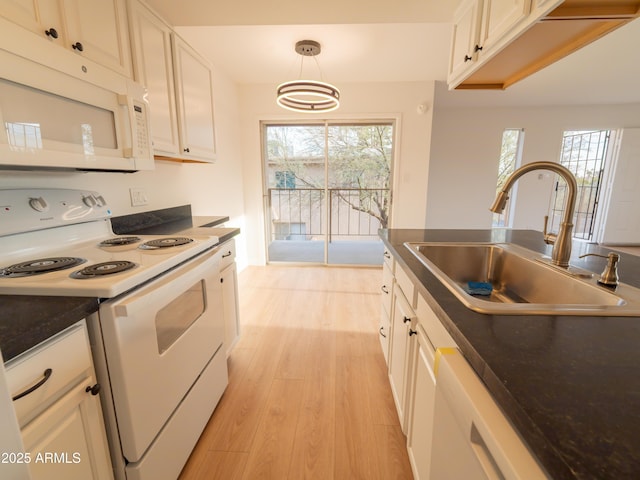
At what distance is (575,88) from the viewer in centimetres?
378

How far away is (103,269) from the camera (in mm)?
920

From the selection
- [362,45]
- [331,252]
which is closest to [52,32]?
[362,45]

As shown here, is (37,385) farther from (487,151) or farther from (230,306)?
(487,151)

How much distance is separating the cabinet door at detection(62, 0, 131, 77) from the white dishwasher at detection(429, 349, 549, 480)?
1687 millimetres

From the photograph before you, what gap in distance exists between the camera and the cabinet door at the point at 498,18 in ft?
3.46

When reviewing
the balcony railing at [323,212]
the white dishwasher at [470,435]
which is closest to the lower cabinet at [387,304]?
the white dishwasher at [470,435]

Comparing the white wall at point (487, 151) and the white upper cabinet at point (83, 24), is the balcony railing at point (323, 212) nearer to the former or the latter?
the white wall at point (487, 151)

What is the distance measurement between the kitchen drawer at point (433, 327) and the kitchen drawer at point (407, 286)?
0.16 ft

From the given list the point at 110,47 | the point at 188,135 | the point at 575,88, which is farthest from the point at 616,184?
the point at 110,47

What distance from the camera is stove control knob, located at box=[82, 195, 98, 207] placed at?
4.44 ft

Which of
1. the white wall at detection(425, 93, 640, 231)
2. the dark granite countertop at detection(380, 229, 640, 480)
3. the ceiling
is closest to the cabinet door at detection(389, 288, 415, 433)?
the dark granite countertop at detection(380, 229, 640, 480)

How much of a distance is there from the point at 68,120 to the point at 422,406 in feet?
5.28

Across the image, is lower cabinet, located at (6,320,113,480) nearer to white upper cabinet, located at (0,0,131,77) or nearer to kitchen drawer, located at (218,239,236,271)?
kitchen drawer, located at (218,239,236,271)

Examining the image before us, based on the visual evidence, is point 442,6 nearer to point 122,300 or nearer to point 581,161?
point 122,300
